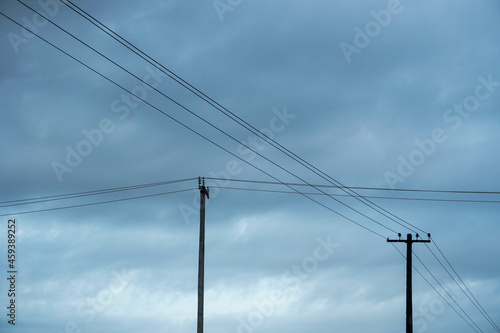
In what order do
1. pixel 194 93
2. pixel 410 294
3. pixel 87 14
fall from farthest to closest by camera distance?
pixel 410 294 < pixel 194 93 < pixel 87 14

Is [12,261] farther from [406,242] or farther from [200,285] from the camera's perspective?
[406,242]

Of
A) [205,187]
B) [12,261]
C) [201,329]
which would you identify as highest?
[205,187]

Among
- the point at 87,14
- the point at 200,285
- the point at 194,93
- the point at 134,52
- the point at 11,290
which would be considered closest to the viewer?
the point at 87,14

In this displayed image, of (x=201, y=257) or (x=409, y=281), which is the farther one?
(x=409, y=281)

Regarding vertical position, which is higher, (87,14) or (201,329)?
(87,14)

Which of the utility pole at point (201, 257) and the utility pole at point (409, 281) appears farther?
the utility pole at point (409, 281)

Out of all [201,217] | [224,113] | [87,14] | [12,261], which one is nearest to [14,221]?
[12,261]

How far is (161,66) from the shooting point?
26.7 m

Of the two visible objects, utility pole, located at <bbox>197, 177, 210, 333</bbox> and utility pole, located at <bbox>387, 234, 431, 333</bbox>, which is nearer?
utility pole, located at <bbox>197, 177, 210, 333</bbox>

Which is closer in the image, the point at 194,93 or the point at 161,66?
the point at 161,66

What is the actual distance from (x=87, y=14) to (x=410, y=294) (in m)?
30.8

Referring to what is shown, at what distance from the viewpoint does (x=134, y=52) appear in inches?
1025

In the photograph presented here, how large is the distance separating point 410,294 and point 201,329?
1997 centimetres

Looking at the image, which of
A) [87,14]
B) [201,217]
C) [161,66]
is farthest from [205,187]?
[87,14]
